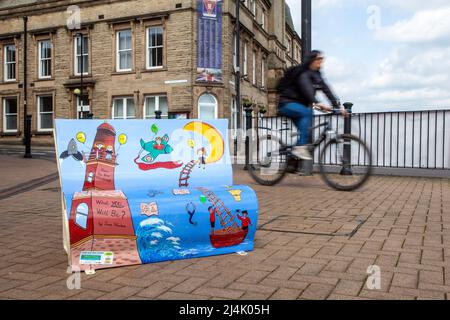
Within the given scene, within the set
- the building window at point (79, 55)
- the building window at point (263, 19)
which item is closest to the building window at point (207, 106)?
the building window at point (79, 55)

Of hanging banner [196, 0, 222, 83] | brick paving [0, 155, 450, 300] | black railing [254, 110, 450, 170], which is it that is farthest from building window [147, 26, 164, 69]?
brick paving [0, 155, 450, 300]

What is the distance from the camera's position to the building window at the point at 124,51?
83.5 feet

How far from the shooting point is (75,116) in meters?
26.5

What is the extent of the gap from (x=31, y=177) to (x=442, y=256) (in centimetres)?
821

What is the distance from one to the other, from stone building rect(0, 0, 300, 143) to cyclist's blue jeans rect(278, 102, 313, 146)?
52.2 feet

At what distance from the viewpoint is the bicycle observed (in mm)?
6266

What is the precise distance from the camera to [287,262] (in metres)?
3.09

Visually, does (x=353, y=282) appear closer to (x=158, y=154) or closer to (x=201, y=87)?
(x=158, y=154)

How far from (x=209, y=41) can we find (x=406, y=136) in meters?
16.1

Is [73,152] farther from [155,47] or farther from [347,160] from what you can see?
[155,47]

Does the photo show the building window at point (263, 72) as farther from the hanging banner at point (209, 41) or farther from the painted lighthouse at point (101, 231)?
the painted lighthouse at point (101, 231)

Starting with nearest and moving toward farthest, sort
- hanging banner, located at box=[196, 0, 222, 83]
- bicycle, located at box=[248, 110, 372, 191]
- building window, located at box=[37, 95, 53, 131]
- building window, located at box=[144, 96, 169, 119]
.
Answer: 1. bicycle, located at box=[248, 110, 372, 191]
2. hanging banner, located at box=[196, 0, 222, 83]
3. building window, located at box=[144, 96, 169, 119]
4. building window, located at box=[37, 95, 53, 131]

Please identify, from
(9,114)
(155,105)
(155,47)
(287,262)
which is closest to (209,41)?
(155,47)

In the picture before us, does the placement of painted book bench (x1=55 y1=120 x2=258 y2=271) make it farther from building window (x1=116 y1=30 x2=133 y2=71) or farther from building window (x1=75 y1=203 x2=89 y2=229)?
building window (x1=116 y1=30 x2=133 y2=71)
